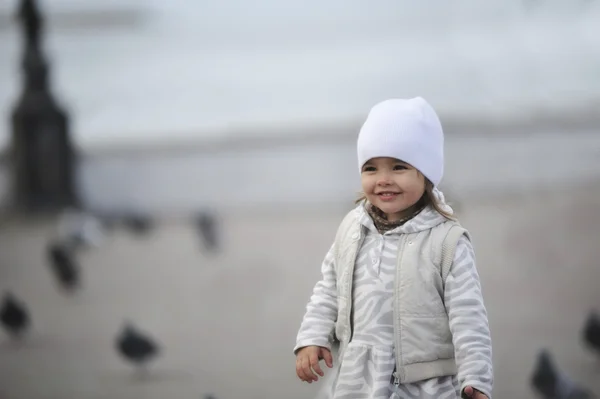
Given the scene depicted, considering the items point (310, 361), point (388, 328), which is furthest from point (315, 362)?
point (388, 328)

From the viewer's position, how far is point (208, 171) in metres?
2.78

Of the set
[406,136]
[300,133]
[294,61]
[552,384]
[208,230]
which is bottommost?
[552,384]

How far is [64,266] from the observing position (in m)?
2.78

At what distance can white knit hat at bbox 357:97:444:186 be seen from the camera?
4.53 ft

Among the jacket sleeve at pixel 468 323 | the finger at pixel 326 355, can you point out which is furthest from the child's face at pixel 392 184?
the finger at pixel 326 355

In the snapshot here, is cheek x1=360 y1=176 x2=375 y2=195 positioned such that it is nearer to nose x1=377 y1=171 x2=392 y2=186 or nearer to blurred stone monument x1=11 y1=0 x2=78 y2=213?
nose x1=377 y1=171 x2=392 y2=186

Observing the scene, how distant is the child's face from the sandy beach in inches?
42.7

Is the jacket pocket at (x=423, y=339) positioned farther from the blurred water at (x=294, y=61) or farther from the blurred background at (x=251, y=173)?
the blurred water at (x=294, y=61)

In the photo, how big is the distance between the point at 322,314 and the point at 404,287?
0.57 ft

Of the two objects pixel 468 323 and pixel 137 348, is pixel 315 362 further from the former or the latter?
pixel 137 348

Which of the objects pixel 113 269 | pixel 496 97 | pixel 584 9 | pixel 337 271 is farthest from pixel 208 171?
pixel 337 271

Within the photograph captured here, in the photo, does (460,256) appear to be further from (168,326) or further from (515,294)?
(168,326)

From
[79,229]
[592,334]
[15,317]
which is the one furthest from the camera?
[79,229]

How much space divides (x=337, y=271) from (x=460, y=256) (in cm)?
22
